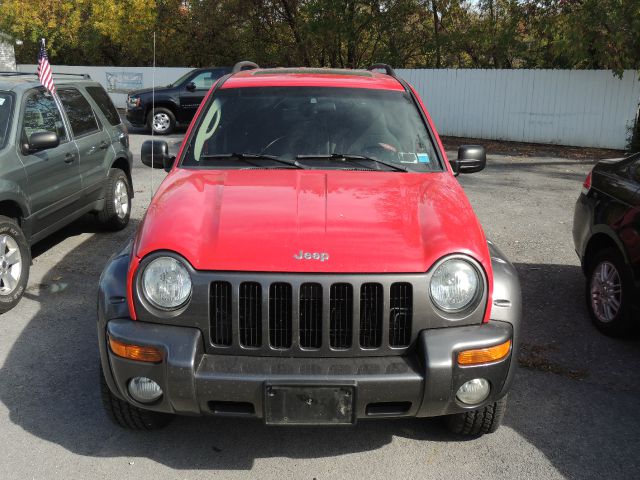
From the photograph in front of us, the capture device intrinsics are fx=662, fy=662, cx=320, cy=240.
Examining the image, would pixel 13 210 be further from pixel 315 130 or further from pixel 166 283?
pixel 166 283

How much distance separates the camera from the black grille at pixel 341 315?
9.71ft

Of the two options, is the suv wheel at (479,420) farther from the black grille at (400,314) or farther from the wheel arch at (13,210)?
the wheel arch at (13,210)

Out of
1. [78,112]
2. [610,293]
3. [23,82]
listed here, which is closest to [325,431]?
[610,293]

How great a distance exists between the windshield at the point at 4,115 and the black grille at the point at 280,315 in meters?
3.76

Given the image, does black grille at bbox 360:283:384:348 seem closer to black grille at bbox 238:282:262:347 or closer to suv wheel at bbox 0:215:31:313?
black grille at bbox 238:282:262:347

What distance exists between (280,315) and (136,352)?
2.19 ft

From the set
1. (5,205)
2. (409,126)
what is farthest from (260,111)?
(5,205)

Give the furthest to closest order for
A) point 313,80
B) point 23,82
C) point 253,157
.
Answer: point 23,82, point 313,80, point 253,157

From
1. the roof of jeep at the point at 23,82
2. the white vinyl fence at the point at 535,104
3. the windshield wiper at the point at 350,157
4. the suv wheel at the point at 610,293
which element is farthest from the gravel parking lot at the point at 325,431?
the white vinyl fence at the point at 535,104

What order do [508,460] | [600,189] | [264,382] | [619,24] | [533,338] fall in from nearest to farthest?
[264,382], [508,460], [533,338], [600,189], [619,24]

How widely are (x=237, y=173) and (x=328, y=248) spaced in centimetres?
115

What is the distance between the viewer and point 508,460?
11.1ft

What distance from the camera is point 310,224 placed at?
3188 mm

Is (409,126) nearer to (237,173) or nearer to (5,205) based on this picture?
(237,173)
